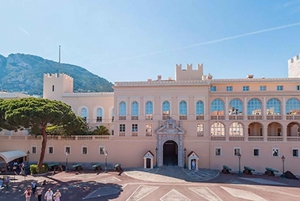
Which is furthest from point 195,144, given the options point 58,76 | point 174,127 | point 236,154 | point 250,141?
point 58,76

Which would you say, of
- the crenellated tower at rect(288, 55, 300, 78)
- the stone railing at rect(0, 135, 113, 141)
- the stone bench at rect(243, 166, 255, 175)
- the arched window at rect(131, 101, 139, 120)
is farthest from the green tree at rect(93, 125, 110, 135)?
the crenellated tower at rect(288, 55, 300, 78)

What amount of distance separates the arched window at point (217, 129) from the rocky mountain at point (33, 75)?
116761 mm

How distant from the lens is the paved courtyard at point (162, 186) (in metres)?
19.0

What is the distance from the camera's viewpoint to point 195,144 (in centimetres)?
3050

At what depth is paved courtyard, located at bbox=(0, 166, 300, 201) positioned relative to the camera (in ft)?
62.4

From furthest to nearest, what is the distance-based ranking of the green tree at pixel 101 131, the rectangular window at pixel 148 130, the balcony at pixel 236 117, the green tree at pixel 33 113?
1. the green tree at pixel 101 131
2. the rectangular window at pixel 148 130
3. the balcony at pixel 236 117
4. the green tree at pixel 33 113

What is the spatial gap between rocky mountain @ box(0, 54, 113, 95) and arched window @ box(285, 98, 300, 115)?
12341 centimetres

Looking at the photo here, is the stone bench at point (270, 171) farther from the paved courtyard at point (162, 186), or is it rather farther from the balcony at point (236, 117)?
the balcony at point (236, 117)

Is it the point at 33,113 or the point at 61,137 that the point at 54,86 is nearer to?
the point at 61,137

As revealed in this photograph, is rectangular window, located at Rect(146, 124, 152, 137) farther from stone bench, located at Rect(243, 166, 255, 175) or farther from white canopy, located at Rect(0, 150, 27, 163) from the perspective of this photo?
white canopy, located at Rect(0, 150, 27, 163)

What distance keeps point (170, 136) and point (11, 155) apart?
77.1ft

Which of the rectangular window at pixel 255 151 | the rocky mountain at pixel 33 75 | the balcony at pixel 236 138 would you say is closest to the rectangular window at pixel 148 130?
the balcony at pixel 236 138

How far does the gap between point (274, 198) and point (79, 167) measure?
24.8 meters

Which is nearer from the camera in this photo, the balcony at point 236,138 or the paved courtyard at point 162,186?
the paved courtyard at point 162,186
